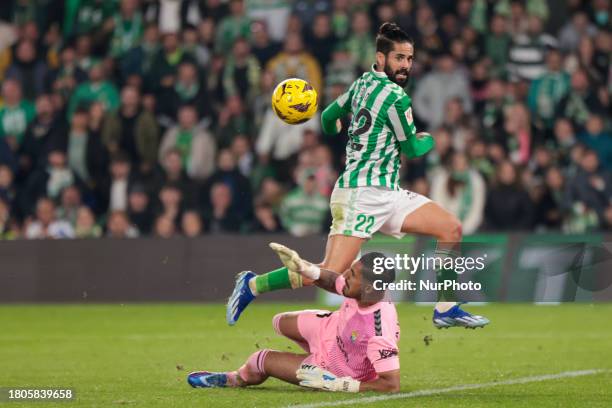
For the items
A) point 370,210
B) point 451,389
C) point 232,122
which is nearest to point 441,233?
point 370,210

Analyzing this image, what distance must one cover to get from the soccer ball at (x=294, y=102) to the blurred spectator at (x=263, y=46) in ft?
30.3

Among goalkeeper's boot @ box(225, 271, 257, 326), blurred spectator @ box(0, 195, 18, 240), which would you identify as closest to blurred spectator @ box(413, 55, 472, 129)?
blurred spectator @ box(0, 195, 18, 240)

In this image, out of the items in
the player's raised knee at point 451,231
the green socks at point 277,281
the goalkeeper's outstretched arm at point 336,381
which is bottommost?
the goalkeeper's outstretched arm at point 336,381

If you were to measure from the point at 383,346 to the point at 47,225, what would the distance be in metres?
10.4

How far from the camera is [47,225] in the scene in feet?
61.3

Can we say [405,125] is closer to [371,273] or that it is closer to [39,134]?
[371,273]

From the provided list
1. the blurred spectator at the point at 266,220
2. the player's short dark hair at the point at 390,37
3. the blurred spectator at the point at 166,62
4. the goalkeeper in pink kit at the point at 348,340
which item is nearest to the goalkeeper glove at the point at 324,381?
the goalkeeper in pink kit at the point at 348,340

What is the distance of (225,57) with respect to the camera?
789 inches

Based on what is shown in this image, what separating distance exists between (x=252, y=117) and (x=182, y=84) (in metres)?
1.23

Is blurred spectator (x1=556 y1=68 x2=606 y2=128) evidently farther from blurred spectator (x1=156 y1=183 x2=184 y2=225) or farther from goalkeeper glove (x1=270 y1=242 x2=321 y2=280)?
goalkeeper glove (x1=270 y1=242 x2=321 y2=280)

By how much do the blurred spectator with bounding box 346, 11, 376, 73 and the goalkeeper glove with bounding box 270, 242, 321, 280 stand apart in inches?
406

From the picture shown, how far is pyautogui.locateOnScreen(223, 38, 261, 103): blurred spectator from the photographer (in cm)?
1962

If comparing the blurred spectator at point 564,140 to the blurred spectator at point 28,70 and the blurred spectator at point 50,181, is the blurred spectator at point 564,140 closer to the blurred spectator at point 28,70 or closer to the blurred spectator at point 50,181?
the blurred spectator at point 50,181

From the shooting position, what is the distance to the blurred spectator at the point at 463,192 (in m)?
17.7
